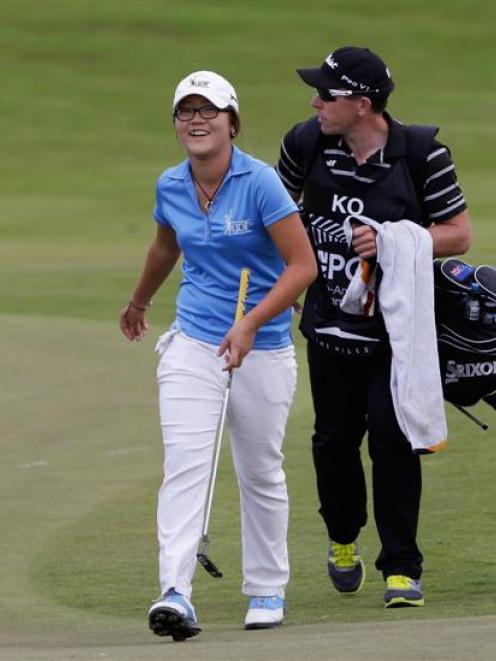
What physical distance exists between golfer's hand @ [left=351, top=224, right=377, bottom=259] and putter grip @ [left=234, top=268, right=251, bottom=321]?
22.6 inches

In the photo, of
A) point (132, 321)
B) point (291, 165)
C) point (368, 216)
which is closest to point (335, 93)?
point (291, 165)

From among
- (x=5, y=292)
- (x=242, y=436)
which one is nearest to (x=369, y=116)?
(x=242, y=436)

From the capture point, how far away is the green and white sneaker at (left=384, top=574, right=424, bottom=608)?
7.07 metres

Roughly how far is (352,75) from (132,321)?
130 cm

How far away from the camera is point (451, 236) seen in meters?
7.09

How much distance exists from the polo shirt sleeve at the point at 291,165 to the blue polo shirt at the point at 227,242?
2.18 feet

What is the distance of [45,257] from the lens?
23656 mm

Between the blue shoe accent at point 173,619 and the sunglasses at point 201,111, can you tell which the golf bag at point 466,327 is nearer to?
the sunglasses at point 201,111

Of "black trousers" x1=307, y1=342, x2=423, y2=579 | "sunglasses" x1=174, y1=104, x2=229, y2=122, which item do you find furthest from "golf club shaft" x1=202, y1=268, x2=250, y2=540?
"black trousers" x1=307, y1=342, x2=423, y2=579

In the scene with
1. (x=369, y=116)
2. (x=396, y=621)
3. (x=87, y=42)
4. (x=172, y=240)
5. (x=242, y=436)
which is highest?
(x=87, y=42)

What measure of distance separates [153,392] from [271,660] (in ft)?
24.2

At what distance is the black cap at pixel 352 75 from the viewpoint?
7102mm

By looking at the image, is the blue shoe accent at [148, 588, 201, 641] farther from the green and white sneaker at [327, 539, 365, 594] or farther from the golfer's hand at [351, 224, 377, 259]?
the golfer's hand at [351, 224, 377, 259]

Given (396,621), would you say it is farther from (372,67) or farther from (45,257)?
(45,257)
